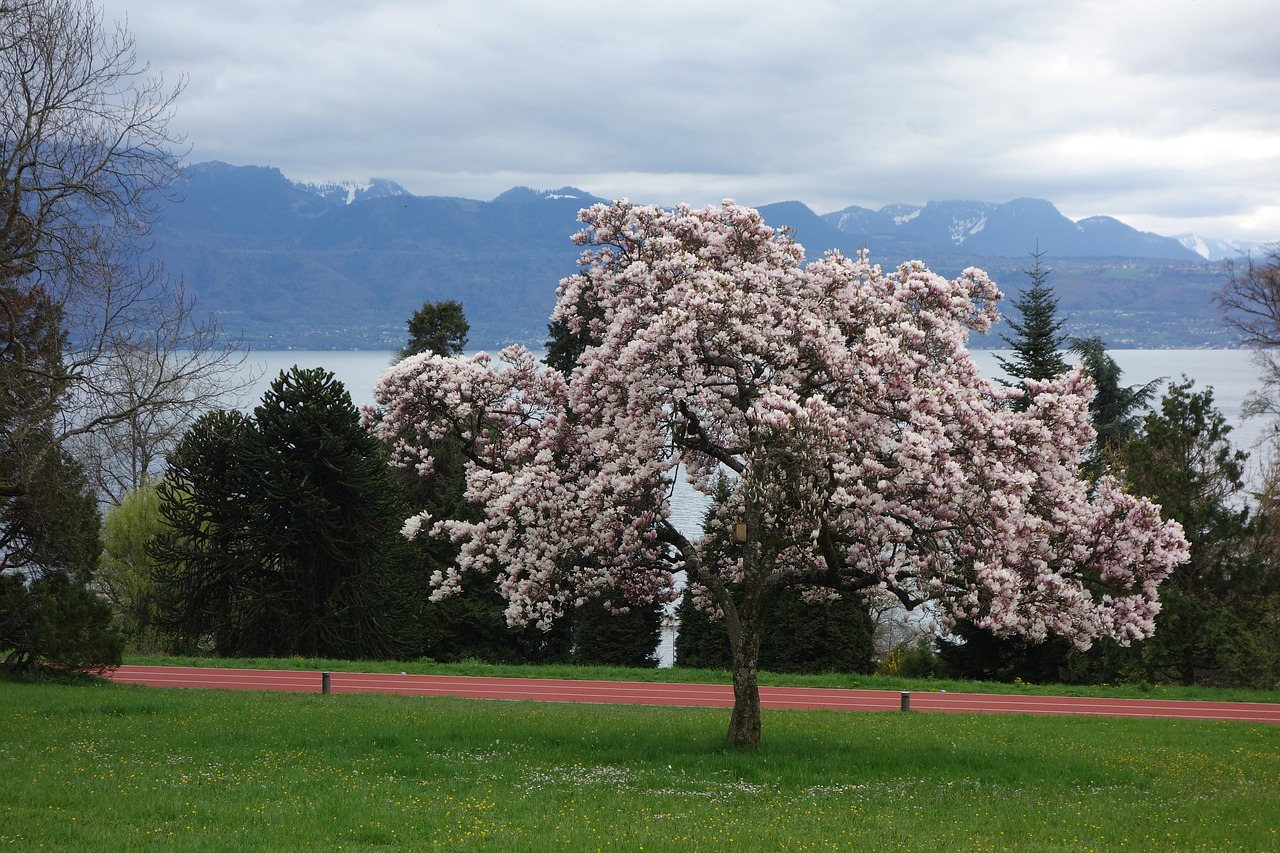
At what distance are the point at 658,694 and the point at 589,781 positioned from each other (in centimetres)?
1546

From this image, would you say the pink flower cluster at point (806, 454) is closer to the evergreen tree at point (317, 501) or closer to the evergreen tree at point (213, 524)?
the evergreen tree at point (317, 501)

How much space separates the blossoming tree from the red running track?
34.3 feet

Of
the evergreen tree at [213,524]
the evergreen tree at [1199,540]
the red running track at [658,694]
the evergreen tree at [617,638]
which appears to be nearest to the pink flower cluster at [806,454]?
the red running track at [658,694]

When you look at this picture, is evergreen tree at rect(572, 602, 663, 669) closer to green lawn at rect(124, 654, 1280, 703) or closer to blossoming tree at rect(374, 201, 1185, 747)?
green lawn at rect(124, 654, 1280, 703)

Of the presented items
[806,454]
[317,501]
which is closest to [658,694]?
[317,501]

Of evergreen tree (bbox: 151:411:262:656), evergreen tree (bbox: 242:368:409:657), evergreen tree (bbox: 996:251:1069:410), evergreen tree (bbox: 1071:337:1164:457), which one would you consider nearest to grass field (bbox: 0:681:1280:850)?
evergreen tree (bbox: 242:368:409:657)

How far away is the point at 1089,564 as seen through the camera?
65.3 feet

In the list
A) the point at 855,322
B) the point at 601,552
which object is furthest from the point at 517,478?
the point at 855,322

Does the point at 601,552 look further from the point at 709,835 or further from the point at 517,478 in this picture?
the point at 709,835

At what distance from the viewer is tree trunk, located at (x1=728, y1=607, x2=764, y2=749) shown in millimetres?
19812

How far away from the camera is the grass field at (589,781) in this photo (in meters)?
14.1

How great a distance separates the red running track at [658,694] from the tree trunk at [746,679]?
398 inches

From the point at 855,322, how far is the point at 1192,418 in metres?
28.8

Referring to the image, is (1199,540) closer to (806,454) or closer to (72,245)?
(806,454)
